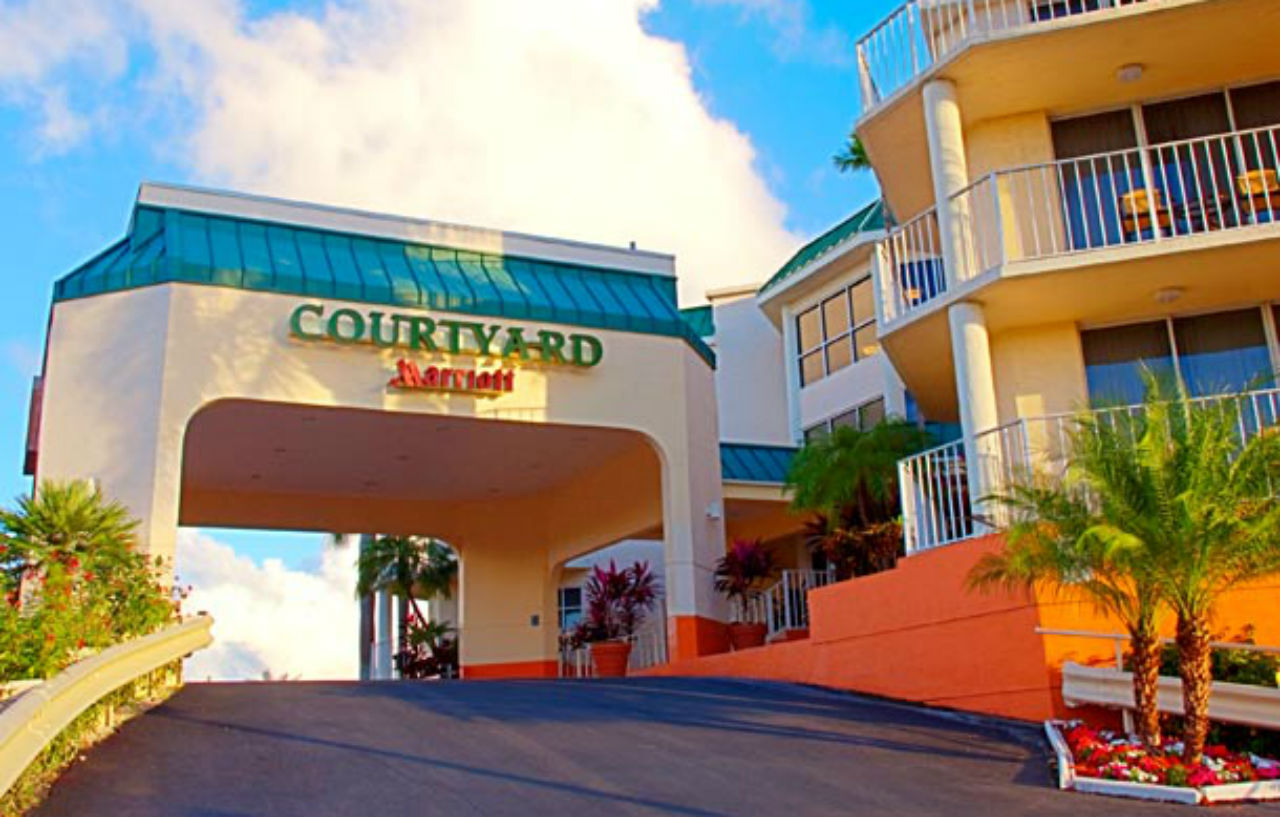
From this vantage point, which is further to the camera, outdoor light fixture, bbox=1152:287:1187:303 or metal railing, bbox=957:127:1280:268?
metal railing, bbox=957:127:1280:268

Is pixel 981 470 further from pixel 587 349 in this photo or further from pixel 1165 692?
pixel 587 349

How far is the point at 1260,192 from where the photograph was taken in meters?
15.4

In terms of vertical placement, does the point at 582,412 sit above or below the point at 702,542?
above

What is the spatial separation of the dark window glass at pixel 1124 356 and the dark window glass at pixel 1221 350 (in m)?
0.21

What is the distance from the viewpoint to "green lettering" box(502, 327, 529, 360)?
2031 centimetres

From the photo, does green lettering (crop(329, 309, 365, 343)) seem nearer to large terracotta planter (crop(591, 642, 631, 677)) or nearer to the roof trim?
the roof trim

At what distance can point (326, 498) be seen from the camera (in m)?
26.0

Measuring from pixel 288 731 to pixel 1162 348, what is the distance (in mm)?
11106

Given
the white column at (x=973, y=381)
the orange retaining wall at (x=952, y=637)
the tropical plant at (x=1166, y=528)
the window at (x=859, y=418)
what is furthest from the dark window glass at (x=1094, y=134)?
the window at (x=859, y=418)

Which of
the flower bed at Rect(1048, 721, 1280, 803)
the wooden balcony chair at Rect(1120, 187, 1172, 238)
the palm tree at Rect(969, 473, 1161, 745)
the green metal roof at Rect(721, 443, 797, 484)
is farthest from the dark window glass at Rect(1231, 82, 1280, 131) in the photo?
the green metal roof at Rect(721, 443, 797, 484)

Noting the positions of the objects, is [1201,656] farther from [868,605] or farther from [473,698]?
[473,698]

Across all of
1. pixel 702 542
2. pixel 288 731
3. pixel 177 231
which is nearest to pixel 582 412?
pixel 702 542

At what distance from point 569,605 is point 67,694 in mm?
24174

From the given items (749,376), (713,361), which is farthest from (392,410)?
(749,376)
